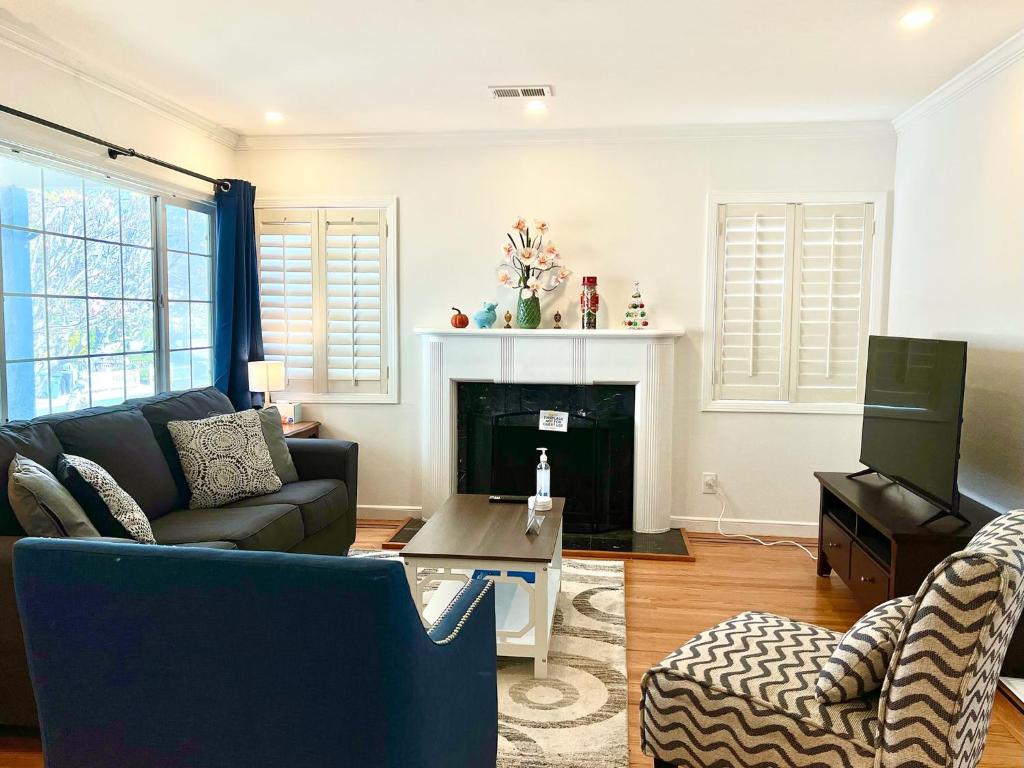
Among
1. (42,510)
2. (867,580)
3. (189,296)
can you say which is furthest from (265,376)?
(867,580)

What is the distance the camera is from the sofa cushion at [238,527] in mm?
3090

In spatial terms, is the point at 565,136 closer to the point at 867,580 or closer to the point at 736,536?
the point at 736,536

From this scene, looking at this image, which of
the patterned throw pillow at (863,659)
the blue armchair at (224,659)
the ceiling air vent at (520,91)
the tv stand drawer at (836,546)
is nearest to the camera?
the blue armchair at (224,659)

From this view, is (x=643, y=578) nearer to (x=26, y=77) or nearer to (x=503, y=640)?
(x=503, y=640)

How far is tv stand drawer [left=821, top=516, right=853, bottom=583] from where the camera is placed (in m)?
3.70

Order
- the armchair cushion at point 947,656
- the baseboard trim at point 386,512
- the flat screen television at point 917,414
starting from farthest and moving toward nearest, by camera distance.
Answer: the baseboard trim at point 386,512 < the flat screen television at point 917,414 < the armchair cushion at point 947,656

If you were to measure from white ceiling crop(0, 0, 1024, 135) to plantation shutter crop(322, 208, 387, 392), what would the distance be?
0.73 metres

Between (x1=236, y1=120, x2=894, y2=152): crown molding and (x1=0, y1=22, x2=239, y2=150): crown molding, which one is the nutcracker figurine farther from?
(x1=0, y1=22, x2=239, y2=150): crown molding

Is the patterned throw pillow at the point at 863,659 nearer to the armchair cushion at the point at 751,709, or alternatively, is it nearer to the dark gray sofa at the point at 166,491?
the armchair cushion at the point at 751,709

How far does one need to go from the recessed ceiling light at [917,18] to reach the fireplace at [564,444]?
2.44 m

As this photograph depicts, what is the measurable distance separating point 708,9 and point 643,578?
2.70 meters

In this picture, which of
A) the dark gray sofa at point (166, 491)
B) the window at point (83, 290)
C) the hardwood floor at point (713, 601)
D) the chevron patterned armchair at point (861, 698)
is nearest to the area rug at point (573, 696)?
the hardwood floor at point (713, 601)

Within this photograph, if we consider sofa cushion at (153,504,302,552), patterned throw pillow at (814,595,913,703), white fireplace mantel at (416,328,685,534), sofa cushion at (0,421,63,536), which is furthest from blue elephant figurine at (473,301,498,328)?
patterned throw pillow at (814,595,913,703)

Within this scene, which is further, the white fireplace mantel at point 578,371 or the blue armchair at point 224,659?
the white fireplace mantel at point 578,371
